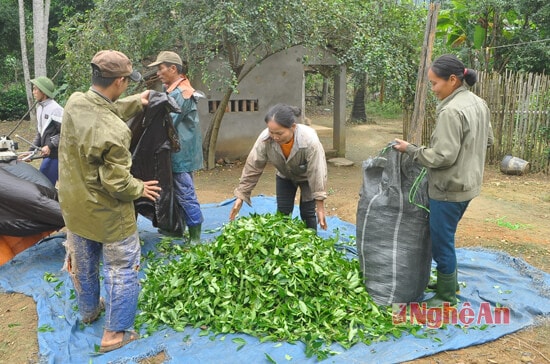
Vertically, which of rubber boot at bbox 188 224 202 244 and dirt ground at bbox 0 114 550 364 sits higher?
rubber boot at bbox 188 224 202 244

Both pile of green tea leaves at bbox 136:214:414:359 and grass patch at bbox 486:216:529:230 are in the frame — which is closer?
pile of green tea leaves at bbox 136:214:414:359

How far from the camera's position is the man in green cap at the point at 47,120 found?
4.72 m

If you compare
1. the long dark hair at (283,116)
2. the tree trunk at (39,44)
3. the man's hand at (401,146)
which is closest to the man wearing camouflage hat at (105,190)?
the long dark hair at (283,116)

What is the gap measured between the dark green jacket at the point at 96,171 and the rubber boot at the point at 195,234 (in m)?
1.54

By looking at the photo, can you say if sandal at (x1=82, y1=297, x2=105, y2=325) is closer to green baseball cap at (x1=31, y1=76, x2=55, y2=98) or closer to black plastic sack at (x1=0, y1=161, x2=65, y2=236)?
black plastic sack at (x1=0, y1=161, x2=65, y2=236)

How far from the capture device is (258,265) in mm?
3225

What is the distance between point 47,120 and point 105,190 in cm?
250

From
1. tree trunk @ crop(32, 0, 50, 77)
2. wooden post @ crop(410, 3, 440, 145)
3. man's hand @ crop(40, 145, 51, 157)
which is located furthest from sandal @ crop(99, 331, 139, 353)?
tree trunk @ crop(32, 0, 50, 77)

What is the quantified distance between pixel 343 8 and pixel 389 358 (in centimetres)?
635

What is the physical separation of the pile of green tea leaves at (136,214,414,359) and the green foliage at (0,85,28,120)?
1601 cm

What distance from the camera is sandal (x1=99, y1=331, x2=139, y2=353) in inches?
114

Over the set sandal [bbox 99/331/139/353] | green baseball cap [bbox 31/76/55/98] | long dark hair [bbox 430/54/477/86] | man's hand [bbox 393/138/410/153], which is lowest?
sandal [bbox 99/331/139/353]

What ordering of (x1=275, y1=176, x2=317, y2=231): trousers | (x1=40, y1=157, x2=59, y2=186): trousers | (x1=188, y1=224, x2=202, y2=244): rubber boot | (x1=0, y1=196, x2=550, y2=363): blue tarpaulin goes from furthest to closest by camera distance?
(x1=40, y1=157, x2=59, y2=186): trousers → (x1=188, y1=224, x2=202, y2=244): rubber boot → (x1=275, y1=176, x2=317, y2=231): trousers → (x1=0, y1=196, x2=550, y2=363): blue tarpaulin

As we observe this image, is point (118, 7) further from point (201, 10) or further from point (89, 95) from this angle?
point (89, 95)
